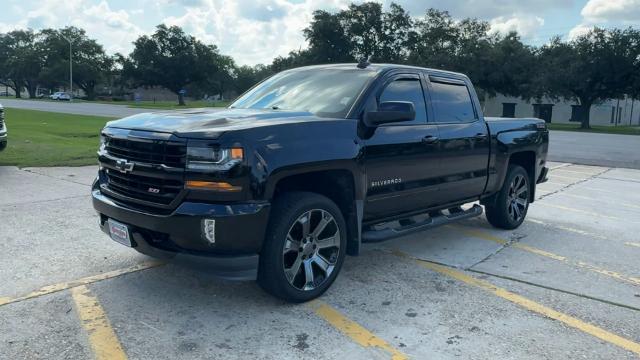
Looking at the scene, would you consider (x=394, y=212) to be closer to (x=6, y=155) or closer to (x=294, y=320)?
(x=294, y=320)

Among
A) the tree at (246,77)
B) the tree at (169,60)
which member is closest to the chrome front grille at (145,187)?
the tree at (169,60)

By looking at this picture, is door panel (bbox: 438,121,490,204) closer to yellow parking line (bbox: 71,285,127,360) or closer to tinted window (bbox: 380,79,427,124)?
tinted window (bbox: 380,79,427,124)

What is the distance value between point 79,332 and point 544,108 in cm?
6569

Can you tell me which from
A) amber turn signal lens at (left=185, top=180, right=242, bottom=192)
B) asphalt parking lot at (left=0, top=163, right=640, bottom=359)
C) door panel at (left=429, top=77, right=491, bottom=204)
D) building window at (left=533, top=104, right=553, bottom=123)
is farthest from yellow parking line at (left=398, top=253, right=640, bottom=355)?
building window at (left=533, top=104, right=553, bottom=123)

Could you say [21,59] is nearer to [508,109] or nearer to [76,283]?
[508,109]

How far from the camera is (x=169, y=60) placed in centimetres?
7938

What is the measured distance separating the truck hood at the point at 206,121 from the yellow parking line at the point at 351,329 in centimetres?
144

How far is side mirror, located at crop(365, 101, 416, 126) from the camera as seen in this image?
4438 mm

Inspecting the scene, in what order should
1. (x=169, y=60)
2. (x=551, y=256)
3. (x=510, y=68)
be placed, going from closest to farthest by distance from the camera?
1. (x=551, y=256)
2. (x=510, y=68)
3. (x=169, y=60)

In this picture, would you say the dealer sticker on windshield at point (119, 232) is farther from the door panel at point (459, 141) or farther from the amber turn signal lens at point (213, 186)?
the door panel at point (459, 141)

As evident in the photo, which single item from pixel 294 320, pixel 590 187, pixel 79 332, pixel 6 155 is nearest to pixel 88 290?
pixel 79 332

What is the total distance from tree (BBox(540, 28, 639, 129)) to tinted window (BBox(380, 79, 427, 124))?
41.4 m

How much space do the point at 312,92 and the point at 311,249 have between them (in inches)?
62.1

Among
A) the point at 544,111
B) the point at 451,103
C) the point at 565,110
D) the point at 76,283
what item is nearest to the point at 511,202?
the point at 451,103
